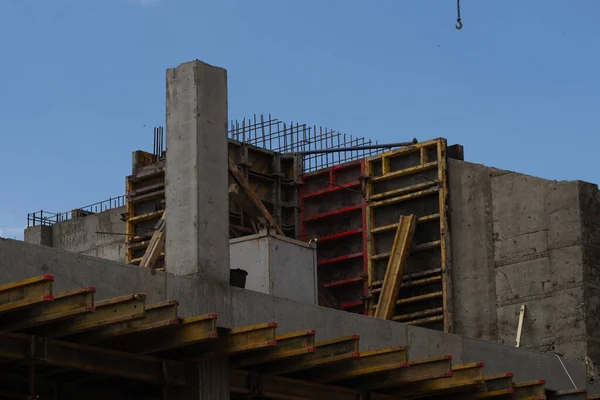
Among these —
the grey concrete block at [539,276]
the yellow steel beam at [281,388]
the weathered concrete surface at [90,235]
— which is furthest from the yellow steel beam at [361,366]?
the weathered concrete surface at [90,235]

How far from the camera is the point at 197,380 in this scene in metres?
17.5

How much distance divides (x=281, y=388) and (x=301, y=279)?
3739 mm

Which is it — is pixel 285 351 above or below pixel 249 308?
below

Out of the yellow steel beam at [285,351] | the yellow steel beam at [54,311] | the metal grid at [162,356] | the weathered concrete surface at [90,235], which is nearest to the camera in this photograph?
the yellow steel beam at [54,311]

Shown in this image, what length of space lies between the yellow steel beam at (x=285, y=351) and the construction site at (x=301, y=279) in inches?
0.9

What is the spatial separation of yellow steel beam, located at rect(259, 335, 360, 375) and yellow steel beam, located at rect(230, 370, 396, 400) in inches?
9.0

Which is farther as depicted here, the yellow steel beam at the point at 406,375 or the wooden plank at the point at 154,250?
the wooden plank at the point at 154,250

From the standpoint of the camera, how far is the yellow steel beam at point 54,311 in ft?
49.0

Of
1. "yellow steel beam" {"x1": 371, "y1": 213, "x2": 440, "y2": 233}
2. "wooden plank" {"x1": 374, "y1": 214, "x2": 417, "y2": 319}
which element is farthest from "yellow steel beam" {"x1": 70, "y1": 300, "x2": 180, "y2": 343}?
"yellow steel beam" {"x1": 371, "y1": 213, "x2": 440, "y2": 233}

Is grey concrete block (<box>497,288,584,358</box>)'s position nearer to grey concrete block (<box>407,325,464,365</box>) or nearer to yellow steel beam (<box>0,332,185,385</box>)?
grey concrete block (<box>407,325,464,365</box>)

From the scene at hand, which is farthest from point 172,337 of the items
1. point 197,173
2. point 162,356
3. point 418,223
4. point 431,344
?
point 418,223

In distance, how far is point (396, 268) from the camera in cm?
3041

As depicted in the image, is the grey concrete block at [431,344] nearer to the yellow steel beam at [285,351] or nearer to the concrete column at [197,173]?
the concrete column at [197,173]

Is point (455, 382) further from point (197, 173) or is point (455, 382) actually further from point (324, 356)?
point (197, 173)
